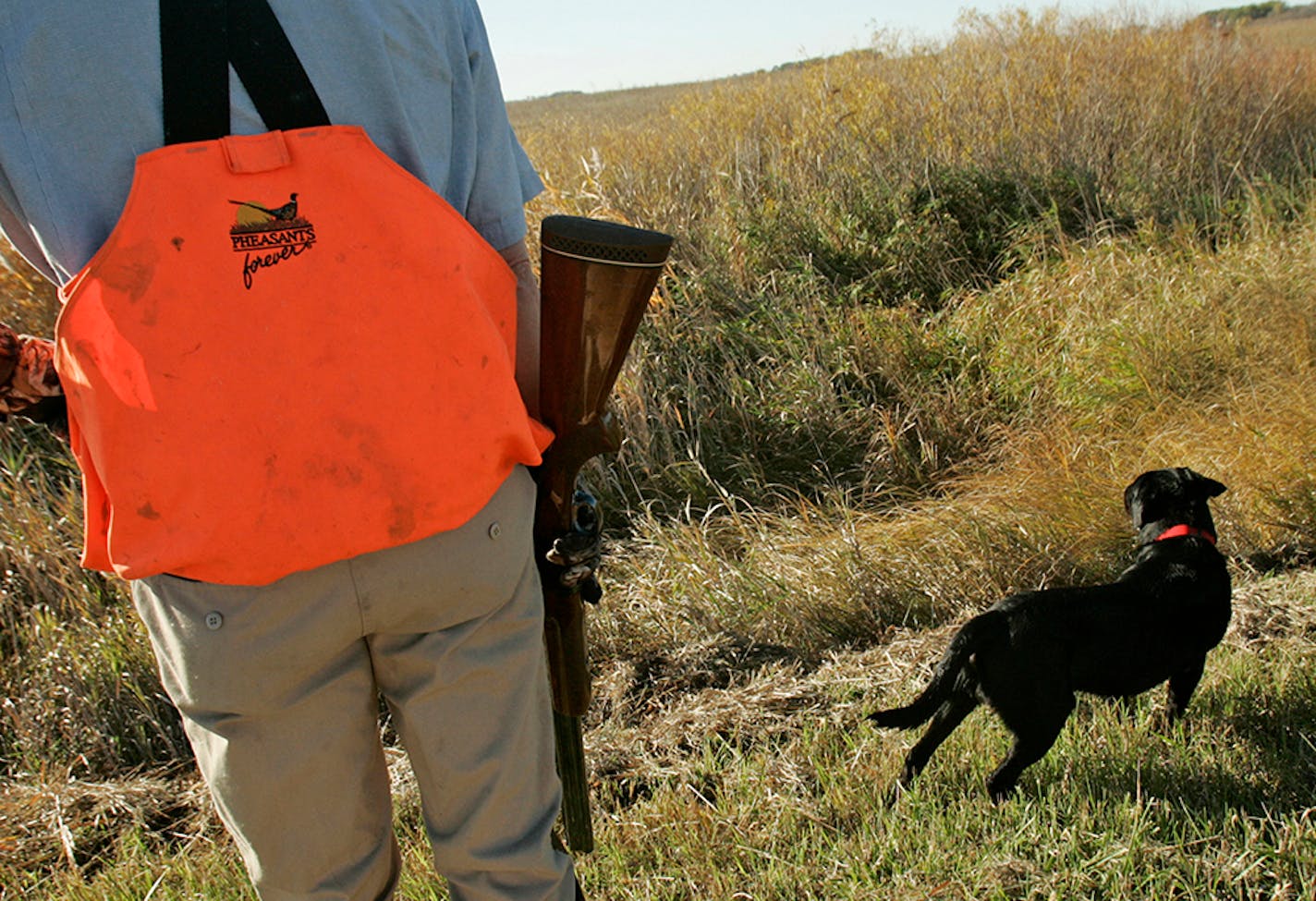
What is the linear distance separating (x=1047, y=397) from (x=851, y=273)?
6.86 ft

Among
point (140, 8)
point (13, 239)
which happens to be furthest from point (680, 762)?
point (140, 8)

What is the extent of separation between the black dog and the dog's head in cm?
21

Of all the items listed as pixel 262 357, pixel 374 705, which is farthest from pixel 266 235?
pixel 374 705

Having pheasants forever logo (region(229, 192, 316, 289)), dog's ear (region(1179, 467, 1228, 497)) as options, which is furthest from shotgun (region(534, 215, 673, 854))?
dog's ear (region(1179, 467, 1228, 497))

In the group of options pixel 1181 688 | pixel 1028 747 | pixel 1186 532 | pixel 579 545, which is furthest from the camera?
pixel 1186 532

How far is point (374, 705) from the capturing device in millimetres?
1667

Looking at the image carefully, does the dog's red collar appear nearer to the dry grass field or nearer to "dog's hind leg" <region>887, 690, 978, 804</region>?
the dry grass field

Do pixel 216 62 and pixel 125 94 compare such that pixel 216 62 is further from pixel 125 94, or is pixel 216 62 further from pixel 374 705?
pixel 374 705

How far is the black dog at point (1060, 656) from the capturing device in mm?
2613

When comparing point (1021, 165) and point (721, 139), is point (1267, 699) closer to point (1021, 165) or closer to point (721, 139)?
point (1021, 165)

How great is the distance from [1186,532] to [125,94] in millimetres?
2805

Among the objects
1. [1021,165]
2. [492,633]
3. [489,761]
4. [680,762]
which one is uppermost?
[1021,165]

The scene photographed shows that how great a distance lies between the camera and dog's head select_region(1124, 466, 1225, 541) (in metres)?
3.06

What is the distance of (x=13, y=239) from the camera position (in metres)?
1.54
